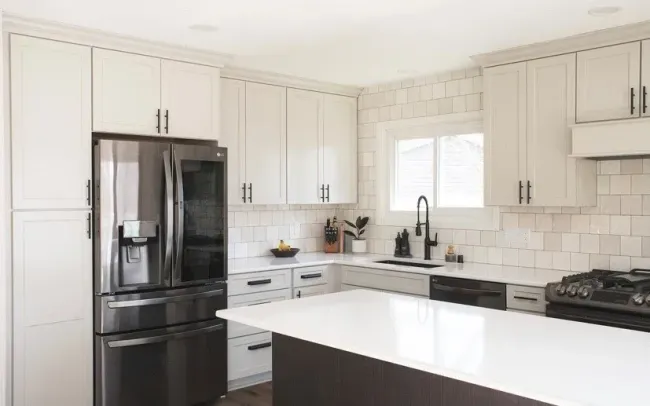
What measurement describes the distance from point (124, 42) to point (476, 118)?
2.66 metres

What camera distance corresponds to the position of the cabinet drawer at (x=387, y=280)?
14.4ft

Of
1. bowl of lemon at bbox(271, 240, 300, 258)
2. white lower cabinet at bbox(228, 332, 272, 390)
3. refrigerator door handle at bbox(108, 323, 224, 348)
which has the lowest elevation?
white lower cabinet at bbox(228, 332, 272, 390)

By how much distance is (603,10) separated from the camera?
324 cm

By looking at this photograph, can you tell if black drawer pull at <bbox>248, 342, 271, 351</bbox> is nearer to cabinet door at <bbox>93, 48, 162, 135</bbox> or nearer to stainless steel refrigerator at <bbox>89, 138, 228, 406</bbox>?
stainless steel refrigerator at <bbox>89, 138, 228, 406</bbox>

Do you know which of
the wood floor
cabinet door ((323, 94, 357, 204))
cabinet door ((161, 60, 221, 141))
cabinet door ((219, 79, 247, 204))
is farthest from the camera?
cabinet door ((323, 94, 357, 204))

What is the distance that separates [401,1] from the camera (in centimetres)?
309

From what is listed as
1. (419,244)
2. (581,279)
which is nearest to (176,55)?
(419,244)

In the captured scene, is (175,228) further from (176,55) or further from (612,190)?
(612,190)

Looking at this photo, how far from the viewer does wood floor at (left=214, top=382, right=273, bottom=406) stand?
4.20 meters

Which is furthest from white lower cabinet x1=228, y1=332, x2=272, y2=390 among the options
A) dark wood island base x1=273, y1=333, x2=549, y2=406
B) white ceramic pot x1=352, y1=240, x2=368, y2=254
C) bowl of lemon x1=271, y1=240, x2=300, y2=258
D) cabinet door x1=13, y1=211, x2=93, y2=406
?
dark wood island base x1=273, y1=333, x2=549, y2=406

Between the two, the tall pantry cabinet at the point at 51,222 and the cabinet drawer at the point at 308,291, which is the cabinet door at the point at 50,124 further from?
the cabinet drawer at the point at 308,291

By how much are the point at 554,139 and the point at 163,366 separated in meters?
2.90

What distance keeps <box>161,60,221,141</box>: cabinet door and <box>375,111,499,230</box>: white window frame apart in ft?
5.66

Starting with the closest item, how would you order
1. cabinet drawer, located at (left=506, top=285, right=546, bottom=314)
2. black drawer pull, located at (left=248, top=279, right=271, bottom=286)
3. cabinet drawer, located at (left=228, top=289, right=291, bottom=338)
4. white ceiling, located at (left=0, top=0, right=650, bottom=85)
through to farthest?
white ceiling, located at (left=0, top=0, right=650, bottom=85) → cabinet drawer, located at (left=506, top=285, right=546, bottom=314) → cabinet drawer, located at (left=228, top=289, right=291, bottom=338) → black drawer pull, located at (left=248, top=279, right=271, bottom=286)
